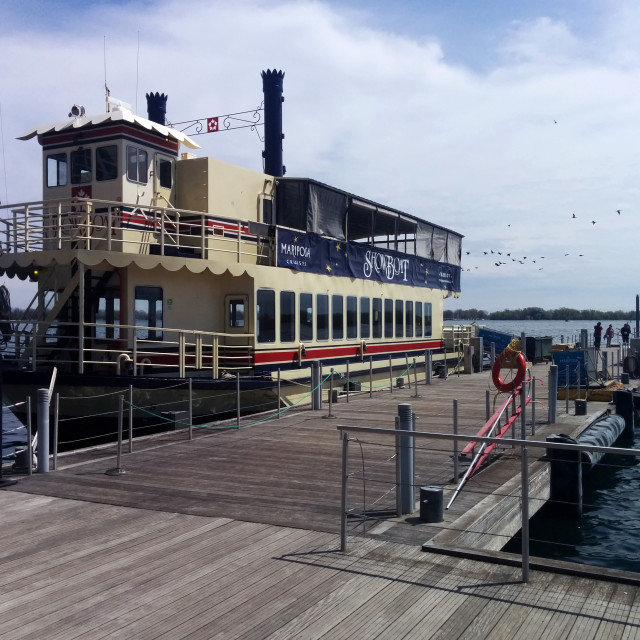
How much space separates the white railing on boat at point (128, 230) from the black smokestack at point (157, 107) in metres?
7.95

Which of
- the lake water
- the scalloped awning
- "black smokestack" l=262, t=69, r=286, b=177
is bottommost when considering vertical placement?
the lake water

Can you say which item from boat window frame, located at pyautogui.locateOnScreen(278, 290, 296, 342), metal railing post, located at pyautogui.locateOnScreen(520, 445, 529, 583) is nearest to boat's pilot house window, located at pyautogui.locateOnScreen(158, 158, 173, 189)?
boat window frame, located at pyautogui.locateOnScreen(278, 290, 296, 342)

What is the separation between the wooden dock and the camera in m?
4.64

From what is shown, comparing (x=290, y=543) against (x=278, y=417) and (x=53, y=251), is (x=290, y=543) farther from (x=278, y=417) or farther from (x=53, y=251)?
(x=53, y=251)

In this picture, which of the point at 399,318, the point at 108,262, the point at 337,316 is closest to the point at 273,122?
the point at 337,316

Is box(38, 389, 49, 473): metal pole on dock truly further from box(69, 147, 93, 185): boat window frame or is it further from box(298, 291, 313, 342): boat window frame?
box(298, 291, 313, 342): boat window frame

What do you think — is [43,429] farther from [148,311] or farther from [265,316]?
[265,316]

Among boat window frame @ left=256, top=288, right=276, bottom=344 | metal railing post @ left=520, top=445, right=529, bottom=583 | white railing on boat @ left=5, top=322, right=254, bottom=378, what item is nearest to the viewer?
metal railing post @ left=520, top=445, right=529, bottom=583

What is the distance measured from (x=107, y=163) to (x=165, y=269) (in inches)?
118

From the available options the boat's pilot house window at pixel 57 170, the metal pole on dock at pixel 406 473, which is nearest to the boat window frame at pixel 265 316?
the boat's pilot house window at pixel 57 170

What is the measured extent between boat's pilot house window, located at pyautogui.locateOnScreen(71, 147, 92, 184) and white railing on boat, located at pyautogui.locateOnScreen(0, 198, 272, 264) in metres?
0.79

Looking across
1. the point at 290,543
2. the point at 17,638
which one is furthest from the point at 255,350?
the point at 17,638

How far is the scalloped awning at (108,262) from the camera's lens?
13.2 m

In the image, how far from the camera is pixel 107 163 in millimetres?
15516
